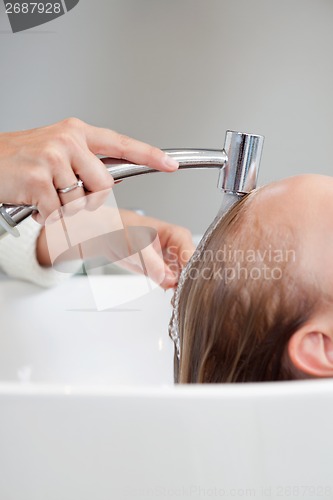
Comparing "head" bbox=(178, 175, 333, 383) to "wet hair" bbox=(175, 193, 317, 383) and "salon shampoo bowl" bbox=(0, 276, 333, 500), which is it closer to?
"wet hair" bbox=(175, 193, 317, 383)

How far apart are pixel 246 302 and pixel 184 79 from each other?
1.48 m

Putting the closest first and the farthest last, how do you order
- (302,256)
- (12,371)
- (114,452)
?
1. (114,452)
2. (302,256)
3. (12,371)

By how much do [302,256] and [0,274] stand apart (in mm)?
573

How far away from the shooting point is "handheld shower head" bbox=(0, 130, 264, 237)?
0.76 meters

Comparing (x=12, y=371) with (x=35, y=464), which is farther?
(x=12, y=371)

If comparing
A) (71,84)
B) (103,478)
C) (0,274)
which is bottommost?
(71,84)

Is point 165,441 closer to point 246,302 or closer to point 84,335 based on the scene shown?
point 246,302

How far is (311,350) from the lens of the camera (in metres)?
0.67

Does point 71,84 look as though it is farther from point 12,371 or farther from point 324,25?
point 12,371

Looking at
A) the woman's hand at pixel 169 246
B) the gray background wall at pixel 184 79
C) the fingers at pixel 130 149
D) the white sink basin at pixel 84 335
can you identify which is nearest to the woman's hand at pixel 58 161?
the fingers at pixel 130 149

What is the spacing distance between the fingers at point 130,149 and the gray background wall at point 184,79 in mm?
1336

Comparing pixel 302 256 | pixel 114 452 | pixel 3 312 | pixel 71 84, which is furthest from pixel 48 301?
pixel 71 84

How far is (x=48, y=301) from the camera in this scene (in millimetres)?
1087

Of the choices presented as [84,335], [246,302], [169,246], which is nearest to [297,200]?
[246,302]
